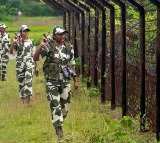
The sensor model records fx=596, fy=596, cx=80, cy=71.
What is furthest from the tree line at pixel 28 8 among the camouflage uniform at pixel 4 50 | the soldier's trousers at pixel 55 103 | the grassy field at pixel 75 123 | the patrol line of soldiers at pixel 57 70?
the soldier's trousers at pixel 55 103

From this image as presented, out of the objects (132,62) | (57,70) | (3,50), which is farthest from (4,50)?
(57,70)

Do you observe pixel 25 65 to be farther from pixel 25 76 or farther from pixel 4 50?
pixel 4 50

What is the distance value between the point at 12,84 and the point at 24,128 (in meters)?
7.53

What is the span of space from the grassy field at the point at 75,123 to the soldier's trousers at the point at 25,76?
0.86 feet

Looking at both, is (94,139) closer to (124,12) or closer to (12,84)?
(124,12)

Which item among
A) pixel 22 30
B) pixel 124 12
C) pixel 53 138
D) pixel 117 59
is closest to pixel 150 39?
pixel 124 12

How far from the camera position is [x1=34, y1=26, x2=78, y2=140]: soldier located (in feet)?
29.2

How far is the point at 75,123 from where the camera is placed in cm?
1007

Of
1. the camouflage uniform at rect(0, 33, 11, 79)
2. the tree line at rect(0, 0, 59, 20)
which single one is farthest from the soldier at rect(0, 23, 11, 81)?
the tree line at rect(0, 0, 59, 20)

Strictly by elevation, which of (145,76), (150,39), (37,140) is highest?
(150,39)

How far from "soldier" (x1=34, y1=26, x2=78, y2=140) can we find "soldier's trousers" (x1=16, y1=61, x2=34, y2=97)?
402cm

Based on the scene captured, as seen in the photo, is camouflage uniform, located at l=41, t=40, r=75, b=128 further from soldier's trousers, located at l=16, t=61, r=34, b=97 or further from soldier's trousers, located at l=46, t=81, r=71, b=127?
soldier's trousers, located at l=16, t=61, r=34, b=97

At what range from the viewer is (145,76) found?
950 cm

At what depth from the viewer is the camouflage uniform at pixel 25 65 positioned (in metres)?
13.1
